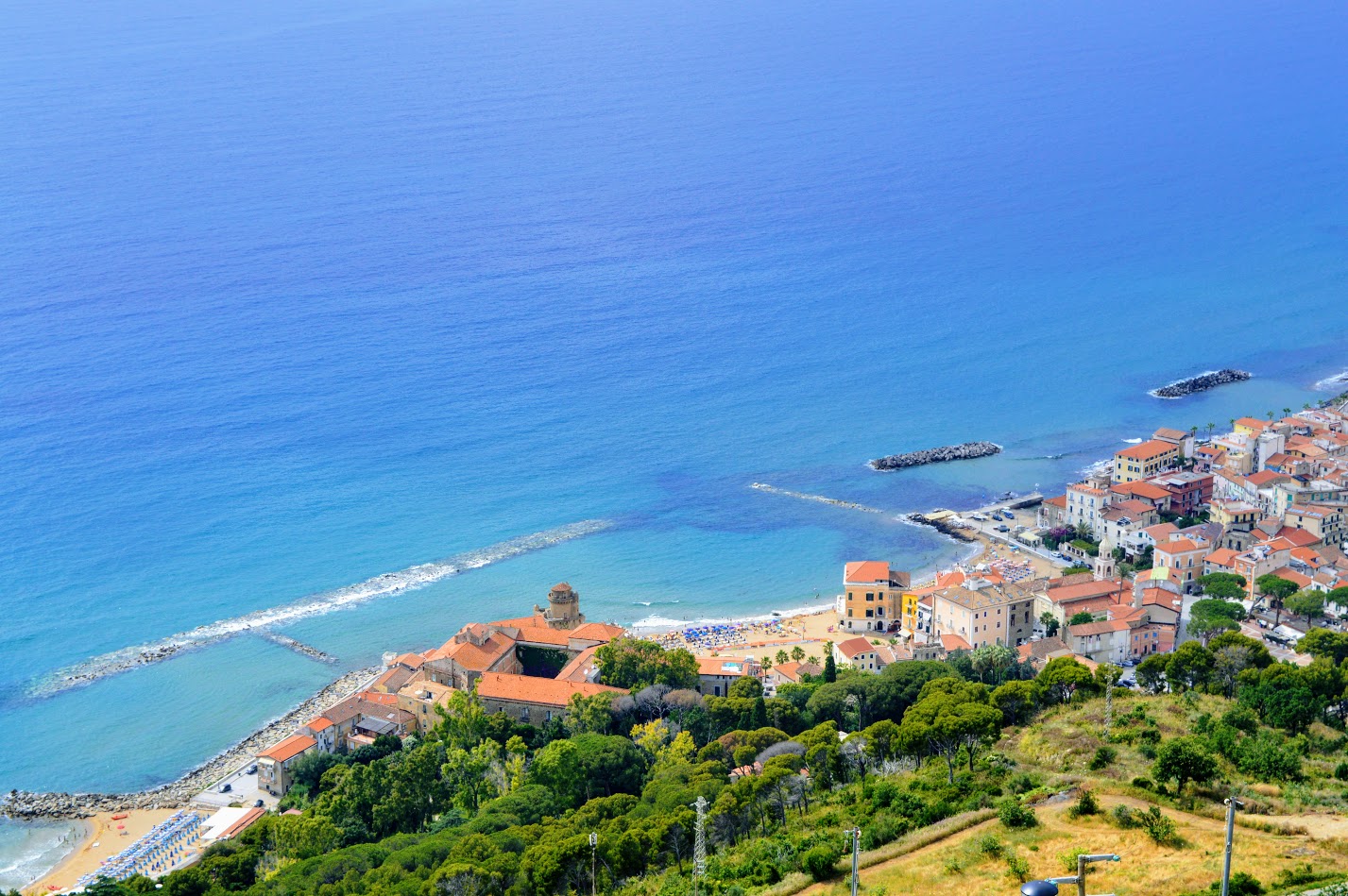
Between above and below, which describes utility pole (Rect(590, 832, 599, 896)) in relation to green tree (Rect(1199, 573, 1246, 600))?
below

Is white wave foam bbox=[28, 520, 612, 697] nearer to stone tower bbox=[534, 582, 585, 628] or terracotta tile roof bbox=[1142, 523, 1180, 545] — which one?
stone tower bbox=[534, 582, 585, 628]

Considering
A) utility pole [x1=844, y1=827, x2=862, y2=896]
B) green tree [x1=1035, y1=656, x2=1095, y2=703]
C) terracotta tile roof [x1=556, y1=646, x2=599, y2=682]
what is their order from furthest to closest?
1. terracotta tile roof [x1=556, y1=646, x2=599, y2=682]
2. green tree [x1=1035, y1=656, x2=1095, y2=703]
3. utility pole [x1=844, y1=827, x2=862, y2=896]

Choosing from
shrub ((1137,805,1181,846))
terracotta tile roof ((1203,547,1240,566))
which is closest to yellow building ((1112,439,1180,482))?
terracotta tile roof ((1203,547,1240,566))

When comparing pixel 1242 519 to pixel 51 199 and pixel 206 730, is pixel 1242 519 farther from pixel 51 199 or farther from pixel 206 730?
pixel 51 199

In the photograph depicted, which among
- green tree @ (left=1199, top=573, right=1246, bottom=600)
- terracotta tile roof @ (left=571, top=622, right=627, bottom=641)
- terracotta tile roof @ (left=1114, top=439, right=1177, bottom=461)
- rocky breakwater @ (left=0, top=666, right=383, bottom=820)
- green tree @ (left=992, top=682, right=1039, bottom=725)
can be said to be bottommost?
rocky breakwater @ (left=0, top=666, right=383, bottom=820)

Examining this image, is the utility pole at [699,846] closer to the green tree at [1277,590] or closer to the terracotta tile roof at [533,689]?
the terracotta tile roof at [533,689]

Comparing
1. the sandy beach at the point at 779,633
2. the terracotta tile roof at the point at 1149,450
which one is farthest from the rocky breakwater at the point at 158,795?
the terracotta tile roof at the point at 1149,450
